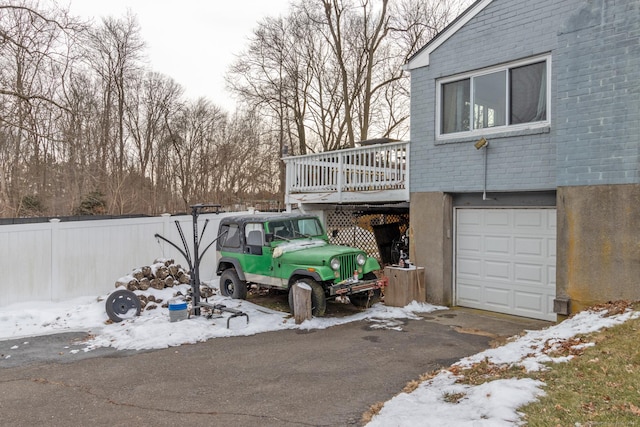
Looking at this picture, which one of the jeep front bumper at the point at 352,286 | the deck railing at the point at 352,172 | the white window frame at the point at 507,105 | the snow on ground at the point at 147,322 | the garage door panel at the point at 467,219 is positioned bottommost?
the snow on ground at the point at 147,322

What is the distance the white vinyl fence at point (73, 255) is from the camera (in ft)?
28.9

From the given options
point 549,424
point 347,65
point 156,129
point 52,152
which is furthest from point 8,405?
point 156,129

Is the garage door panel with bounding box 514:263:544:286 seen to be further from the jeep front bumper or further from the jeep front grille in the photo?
the jeep front grille

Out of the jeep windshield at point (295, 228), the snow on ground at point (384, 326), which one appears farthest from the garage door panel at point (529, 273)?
the jeep windshield at point (295, 228)

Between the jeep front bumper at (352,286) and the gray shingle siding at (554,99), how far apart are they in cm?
247

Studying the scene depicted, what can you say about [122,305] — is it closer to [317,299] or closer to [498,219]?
[317,299]

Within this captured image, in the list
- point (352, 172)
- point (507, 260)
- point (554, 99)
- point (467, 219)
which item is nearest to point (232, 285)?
point (352, 172)

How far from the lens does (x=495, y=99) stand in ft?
28.4

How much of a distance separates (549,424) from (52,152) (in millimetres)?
23189

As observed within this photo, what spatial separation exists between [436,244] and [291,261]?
A: 3.03 m

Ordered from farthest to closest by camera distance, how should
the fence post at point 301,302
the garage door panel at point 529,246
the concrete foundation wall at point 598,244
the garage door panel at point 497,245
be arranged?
the garage door panel at point 497,245, the garage door panel at point 529,246, the fence post at point 301,302, the concrete foundation wall at point 598,244

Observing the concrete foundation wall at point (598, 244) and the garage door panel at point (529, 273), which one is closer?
the concrete foundation wall at point (598, 244)

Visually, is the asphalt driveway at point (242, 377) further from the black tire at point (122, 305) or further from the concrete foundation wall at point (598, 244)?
the concrete foundation wall at point (598, 244)

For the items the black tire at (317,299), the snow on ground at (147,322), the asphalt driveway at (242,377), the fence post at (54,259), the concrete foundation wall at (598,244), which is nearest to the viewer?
the asphalt driveway at (242,377)
